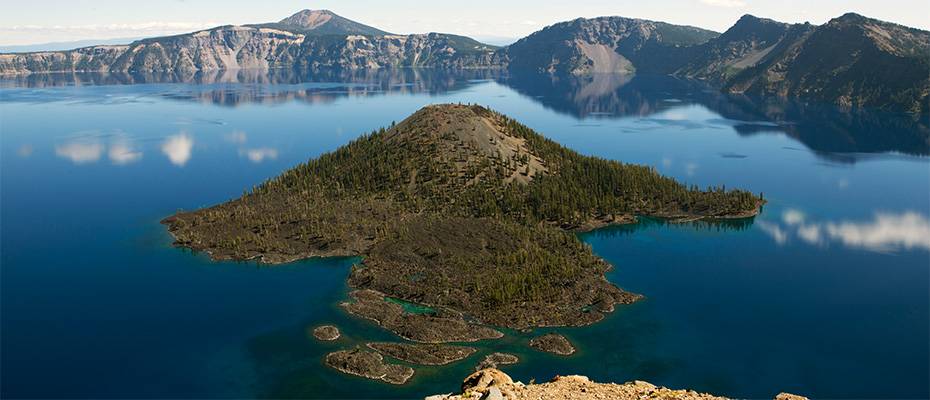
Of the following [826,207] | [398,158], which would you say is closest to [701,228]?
[826,207]

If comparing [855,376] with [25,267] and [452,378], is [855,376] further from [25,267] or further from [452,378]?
[25,267]

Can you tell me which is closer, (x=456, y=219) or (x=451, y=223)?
(x=451, y=223)

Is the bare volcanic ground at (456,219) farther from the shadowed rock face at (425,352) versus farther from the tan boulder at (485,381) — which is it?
the tan boulder at (485,381)

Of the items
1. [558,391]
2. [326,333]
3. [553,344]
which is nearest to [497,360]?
[553,344]

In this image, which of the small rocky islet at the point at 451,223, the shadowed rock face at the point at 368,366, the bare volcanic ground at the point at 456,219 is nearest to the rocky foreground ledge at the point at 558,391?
the shadowed rock face at the point at 368,366

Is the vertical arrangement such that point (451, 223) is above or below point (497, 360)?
above

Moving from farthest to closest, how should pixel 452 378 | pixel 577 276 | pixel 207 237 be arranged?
pixel 207 237, pixel 577 276, pixel 452 378

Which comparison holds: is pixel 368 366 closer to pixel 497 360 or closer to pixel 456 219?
pixel 497 360
